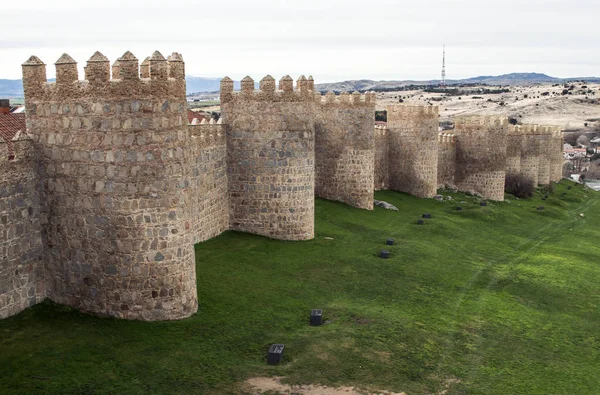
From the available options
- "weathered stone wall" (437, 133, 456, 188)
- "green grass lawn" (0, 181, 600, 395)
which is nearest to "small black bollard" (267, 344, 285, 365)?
"green grass lawn" (0, 181, 600, 395)

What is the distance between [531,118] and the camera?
4119 inches

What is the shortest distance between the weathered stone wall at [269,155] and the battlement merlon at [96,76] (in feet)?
26.6

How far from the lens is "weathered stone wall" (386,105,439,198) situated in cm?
3544

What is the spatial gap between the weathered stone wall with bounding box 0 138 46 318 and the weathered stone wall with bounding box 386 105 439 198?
25.7 meters

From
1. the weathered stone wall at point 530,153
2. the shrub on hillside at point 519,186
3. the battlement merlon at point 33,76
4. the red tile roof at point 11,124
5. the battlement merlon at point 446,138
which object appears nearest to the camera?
the battlement merlon at point 33,76

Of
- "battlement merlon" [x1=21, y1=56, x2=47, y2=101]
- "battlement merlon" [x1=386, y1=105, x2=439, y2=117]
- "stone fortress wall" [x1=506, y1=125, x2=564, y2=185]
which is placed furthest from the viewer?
"stone fortress wall" [x1=506, y1=125, x2=564, y2=185]

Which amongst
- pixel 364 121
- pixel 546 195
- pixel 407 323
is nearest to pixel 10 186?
pixel 407 323

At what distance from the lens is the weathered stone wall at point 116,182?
40.7 ft

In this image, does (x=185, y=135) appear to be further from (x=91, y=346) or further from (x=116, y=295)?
(x=91, y=346)

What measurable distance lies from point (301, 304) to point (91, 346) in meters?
5.64

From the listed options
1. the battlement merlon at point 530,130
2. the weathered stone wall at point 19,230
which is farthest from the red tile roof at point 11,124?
the battlement merlon at point 530,130

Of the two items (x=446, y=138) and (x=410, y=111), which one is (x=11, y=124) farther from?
(x=446, y=138)

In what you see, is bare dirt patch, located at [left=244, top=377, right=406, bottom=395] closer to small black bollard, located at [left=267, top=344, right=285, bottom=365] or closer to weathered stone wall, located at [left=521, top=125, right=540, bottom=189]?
small black bollard, located at [left=267, top=344, right=285, bottom=365]

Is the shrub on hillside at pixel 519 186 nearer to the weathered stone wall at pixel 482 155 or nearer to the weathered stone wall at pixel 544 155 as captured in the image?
the weathered stone wall at pixel 482 155
